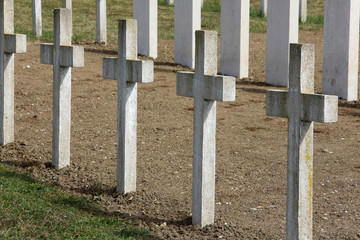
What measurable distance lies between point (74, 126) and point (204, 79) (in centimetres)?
396

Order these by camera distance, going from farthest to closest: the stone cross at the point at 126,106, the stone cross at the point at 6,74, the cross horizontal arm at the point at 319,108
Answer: the stone cross at the point at 6,74 → the stone cross at the point at 126,106 → the cross horizontal arm at the point at 319,108

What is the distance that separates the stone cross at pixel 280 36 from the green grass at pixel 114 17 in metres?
4.83

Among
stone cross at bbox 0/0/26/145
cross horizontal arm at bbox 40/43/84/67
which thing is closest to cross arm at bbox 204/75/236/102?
cross horizontal arm at bbox 40/43/84/67

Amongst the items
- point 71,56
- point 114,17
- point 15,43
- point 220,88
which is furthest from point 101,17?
point 220,88

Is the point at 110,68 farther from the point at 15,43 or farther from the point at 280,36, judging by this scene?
the point at 280,36

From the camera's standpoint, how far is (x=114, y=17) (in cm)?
1953

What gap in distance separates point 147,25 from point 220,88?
8784 mm

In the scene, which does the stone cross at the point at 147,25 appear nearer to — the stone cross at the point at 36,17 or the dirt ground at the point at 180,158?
the dirt ground at the point at 180,158

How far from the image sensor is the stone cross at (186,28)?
41.8 ft

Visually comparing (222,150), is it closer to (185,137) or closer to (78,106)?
(185,137)

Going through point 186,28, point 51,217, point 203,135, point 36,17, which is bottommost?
point 51,217

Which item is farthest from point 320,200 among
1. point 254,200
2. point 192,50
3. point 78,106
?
point 192,50

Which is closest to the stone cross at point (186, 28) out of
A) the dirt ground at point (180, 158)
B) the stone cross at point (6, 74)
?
the dirt ground at point (180, 158)

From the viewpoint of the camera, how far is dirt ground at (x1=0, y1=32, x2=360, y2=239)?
5664mm
